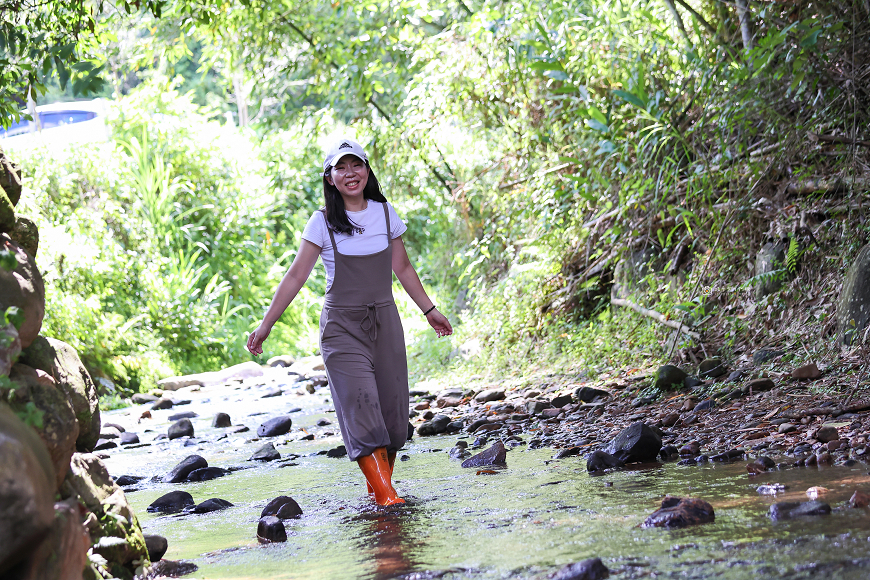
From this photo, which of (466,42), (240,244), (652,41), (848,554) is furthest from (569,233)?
(240,244)

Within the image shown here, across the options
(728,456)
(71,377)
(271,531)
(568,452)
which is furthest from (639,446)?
(71,377)

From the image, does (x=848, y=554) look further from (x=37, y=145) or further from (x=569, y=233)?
(x=37, y=145)

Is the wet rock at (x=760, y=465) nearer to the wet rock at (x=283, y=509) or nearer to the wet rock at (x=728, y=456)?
the wet rock at (x=728, y=456)

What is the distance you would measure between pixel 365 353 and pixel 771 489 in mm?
1666

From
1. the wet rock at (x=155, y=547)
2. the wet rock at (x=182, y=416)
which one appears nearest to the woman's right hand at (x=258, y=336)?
the wet rock at (x=155, y=547)

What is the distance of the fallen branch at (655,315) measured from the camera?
5.53 meters

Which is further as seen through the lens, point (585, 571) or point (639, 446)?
point (639, 446)

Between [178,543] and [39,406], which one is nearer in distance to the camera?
[39,406]

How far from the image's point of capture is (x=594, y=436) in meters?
4.35

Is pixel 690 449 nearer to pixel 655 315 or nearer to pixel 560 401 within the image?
pixel 560 401

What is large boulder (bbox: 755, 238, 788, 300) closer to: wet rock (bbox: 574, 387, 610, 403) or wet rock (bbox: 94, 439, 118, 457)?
wet rock (bbox: 574, 387, 610, 403)

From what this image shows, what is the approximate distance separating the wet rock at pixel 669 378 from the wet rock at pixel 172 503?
109 inches

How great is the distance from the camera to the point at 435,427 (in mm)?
5492

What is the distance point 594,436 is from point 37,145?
413 inches
